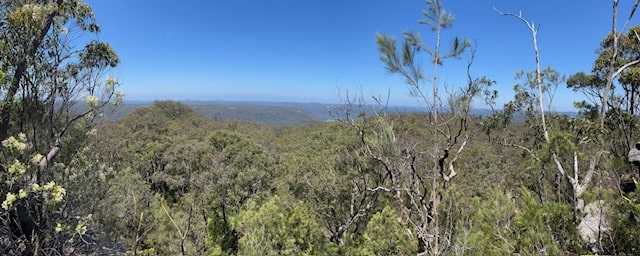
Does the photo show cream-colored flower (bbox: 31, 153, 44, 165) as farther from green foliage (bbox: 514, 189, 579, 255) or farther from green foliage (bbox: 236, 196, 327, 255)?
green foliage (bbox: 514, 189, 579, 255)

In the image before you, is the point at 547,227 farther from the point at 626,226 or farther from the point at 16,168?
the point at 16,168

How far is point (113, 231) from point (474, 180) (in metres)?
15.1

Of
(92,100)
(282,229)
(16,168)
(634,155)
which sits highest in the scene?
(92,100)

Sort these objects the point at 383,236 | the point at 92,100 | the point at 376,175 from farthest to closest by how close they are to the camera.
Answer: the point at 376,175
the point at 383,236
the point at 92,100

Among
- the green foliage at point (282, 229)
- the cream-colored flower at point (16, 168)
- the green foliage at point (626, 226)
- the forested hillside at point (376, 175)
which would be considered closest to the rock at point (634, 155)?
the forested hillside at point (376, 175)

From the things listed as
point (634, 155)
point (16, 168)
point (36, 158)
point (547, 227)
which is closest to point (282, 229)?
point (36, 158)

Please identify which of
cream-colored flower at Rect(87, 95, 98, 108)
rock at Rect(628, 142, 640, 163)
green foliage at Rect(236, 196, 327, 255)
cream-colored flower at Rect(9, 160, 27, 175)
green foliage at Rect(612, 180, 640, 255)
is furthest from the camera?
green foliage at Rect(236, 196, 327, 255)

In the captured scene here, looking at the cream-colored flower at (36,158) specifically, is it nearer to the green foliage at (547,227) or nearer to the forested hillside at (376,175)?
the forested hillside at (376,175)

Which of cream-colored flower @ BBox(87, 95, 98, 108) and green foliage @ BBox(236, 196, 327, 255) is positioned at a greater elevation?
cream-colored flower @ BBox(87, 95, 98, 108)

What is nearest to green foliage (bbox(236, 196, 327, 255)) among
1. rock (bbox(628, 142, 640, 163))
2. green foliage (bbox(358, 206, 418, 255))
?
green foliage (bbox(358, 206, 418, 255))

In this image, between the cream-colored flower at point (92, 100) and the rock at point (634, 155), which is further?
the cream-colored flower at point (92, 100)

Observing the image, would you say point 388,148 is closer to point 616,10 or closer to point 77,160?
point 616,10

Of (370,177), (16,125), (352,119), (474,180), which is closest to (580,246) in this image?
(352,119)

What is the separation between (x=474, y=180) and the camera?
16.7 m
